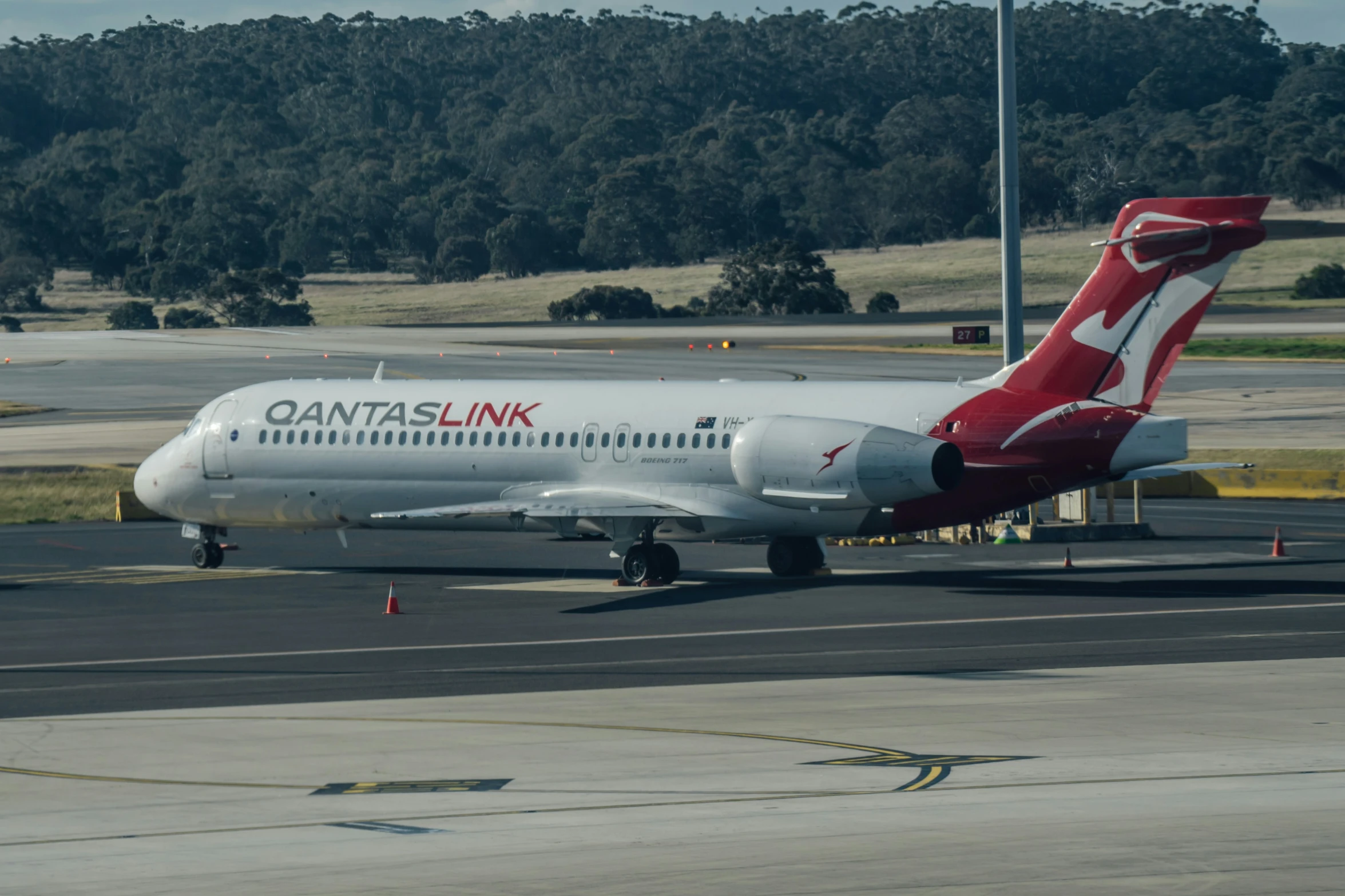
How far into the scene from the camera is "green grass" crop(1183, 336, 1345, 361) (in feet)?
262

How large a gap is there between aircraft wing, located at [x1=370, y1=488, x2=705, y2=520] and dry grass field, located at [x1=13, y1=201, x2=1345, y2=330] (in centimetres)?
9290

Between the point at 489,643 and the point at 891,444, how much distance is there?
7380 millimetres

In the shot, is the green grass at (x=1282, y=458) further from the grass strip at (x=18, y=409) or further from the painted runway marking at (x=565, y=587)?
the grass strip at (x=18, y=409)

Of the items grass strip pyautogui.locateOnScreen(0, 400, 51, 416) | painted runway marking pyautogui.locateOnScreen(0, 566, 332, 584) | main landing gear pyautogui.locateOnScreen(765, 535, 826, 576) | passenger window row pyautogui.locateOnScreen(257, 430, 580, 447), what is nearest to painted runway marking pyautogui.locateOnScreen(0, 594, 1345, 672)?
main landing gear pyautogui.locateOnScreen(765, 535, 826, 576)

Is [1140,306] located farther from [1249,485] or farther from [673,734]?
[1249,485]

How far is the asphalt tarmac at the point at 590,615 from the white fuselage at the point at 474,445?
1.26 m

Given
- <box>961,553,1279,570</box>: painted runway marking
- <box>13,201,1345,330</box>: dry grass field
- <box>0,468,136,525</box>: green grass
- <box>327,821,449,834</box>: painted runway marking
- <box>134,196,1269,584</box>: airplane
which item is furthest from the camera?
<box>13,201,1345,330</box>: dry grass field

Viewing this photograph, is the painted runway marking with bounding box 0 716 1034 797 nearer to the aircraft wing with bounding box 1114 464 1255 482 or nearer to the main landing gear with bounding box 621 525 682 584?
the main landing gear with bounding box 621 525 682 584

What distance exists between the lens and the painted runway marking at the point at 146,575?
33156 mm

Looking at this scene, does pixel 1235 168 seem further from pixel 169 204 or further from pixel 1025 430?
pixel 1025 430

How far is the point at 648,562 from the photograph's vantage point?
1219 inches

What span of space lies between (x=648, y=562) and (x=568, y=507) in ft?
5.67

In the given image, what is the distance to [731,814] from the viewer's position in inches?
564

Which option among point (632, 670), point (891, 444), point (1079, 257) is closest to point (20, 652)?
point (632, 670)
